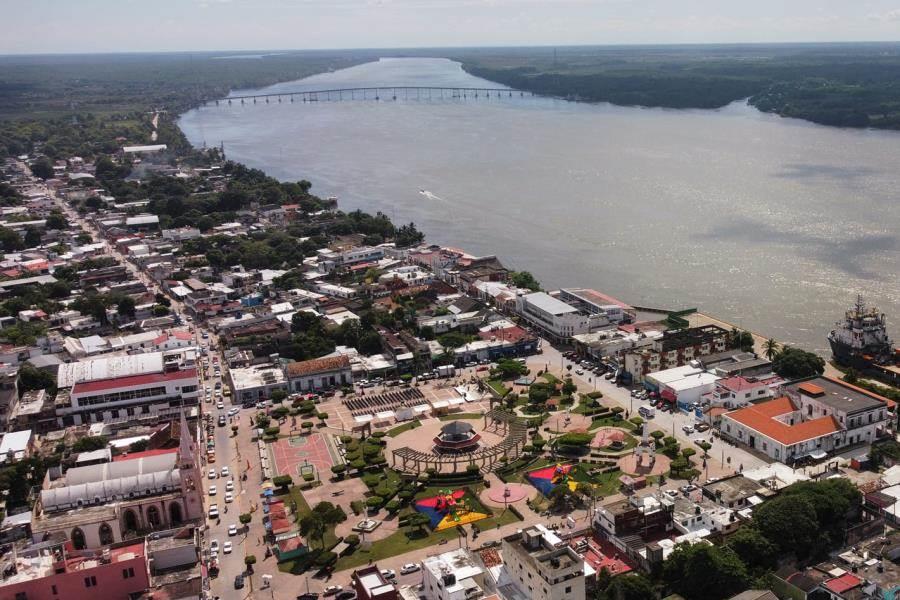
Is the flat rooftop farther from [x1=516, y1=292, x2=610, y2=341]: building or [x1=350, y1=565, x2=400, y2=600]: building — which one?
[x1=350, y1=565, x2=400, y2=600]: building

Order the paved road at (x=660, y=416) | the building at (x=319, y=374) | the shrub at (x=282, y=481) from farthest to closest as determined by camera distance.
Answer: the building at (x=319, y=374) → the paved road at (x=660, y=416) → the shrub at (x=282, y=481)

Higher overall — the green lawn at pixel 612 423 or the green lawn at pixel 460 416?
the green lawn at pixel 612 423

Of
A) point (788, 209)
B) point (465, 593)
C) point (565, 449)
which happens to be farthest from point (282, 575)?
point (788, 209)

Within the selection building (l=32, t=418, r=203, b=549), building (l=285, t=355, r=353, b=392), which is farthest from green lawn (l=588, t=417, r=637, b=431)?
building (l=32, t=418, r=203, b=549)

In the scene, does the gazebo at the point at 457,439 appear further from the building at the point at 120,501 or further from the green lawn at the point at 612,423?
the building at the point at 120,501

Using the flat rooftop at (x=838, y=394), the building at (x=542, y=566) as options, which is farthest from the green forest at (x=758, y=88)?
the building at (x=542, y=566)

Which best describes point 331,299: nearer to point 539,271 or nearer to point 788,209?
point 539,271
